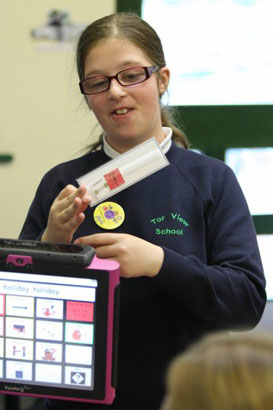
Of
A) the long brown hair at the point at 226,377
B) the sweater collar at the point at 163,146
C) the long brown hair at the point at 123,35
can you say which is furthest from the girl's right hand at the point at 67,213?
the long brown hair at the point at 226,377

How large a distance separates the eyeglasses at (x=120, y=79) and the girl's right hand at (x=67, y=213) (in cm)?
23

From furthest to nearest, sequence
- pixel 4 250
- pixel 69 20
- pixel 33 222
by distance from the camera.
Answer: pixel 69 20
pixel 33 222
pixel 4 250

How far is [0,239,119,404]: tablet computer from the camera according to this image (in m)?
0.84

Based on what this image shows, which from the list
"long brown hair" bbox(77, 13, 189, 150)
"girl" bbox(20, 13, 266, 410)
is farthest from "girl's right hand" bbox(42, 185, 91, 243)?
"long brown hair" bbox(77, 13, 189, 150)

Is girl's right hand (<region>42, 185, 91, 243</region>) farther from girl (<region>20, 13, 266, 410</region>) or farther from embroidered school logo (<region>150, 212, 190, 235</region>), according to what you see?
embroidered school logo (<region>150, 212, 190, 235</region>)

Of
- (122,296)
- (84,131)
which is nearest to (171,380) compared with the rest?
(122,296)

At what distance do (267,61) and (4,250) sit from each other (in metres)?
1.82

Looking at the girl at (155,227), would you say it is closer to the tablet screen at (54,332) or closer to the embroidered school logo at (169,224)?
the embroidered school logo at (169,224)

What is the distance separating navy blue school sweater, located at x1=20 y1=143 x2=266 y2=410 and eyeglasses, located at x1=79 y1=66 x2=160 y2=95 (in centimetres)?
19

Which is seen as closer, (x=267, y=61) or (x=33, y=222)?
(x=33, y=222)

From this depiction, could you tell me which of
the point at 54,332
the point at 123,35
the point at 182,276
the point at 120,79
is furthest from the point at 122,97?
the point at 54,332

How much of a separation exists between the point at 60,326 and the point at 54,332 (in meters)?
0.01

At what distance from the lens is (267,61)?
7.84ft

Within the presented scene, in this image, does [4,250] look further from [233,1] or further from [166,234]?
[233,1]
